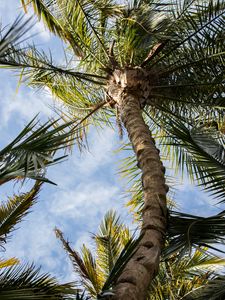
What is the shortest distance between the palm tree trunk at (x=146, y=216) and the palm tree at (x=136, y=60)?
5 cm

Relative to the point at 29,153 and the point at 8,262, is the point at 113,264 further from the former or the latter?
the point at 29,153

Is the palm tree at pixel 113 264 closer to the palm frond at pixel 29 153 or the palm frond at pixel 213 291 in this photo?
the palm frond at pixel 213 291

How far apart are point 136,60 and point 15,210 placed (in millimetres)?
3379

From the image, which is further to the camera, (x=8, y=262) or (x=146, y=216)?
(x=8, y=262)

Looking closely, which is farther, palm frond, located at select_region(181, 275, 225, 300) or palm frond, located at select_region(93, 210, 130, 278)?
palm frond, located at select_region(93, 210, 130, 278)

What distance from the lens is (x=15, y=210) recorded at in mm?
6551

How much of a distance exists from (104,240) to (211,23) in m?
4.06

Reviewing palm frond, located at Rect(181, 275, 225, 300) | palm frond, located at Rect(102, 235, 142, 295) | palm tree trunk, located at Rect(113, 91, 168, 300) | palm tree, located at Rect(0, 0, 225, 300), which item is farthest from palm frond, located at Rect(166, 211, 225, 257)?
palm tree, located at Rect(0, 0, 225, 300)

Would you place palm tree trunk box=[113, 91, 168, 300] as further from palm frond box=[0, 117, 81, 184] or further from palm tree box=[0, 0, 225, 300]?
palm frond box=[0, 117, 81, 184]

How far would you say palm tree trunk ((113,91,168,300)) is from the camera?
144 inches

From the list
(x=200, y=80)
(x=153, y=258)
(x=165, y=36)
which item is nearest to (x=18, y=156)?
(x=153, y=258)

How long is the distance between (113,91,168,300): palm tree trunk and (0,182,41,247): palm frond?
1.53 m

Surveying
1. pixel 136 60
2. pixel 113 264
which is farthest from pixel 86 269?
pixel 136 60

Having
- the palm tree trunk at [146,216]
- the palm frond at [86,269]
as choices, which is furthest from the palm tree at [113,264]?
the palm tree trunk at [146,216]
